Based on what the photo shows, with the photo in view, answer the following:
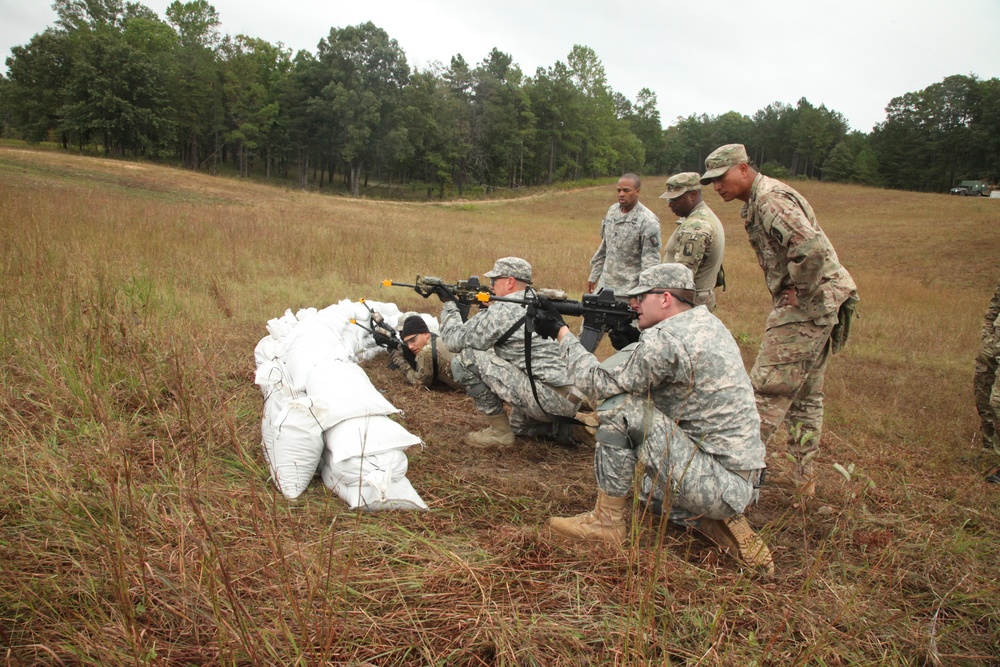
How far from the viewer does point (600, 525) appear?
2566 millimetres

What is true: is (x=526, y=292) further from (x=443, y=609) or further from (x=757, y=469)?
(x=443, y=609)

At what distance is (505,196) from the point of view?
4453 centimetres

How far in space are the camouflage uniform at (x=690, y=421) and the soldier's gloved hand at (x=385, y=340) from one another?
2.95 meters

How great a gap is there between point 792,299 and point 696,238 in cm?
87

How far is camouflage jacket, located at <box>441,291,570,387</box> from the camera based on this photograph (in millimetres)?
3539

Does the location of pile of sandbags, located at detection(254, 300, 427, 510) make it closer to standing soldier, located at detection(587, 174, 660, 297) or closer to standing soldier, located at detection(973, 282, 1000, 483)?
standing soldier, located at detection(587, 174, 660, 297)

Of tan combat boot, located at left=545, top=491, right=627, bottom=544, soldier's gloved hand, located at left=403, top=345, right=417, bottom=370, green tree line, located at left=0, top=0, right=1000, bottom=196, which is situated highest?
green tree line, located at left=0, top=0, right=1000, bottom=196

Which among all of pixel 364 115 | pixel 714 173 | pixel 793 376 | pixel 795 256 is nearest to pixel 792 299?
pixel 795 256

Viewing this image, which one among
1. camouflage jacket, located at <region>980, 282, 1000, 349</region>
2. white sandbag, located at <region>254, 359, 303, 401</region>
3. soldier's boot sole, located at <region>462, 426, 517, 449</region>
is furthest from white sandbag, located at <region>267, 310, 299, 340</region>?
camouflage jacket, located at <region>980, 282, 1000, 349</region>

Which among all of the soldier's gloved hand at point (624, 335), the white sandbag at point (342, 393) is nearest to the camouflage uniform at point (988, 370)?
the soldier's gloved hand at point (624, 335)

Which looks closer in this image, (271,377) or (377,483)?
(377,483)

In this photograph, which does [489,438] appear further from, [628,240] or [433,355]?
[628,240]

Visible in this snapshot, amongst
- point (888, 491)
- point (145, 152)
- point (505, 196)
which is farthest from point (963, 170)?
point (145, 152)

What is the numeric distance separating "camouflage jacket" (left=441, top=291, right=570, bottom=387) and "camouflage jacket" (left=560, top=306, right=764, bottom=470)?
3.52 ft
